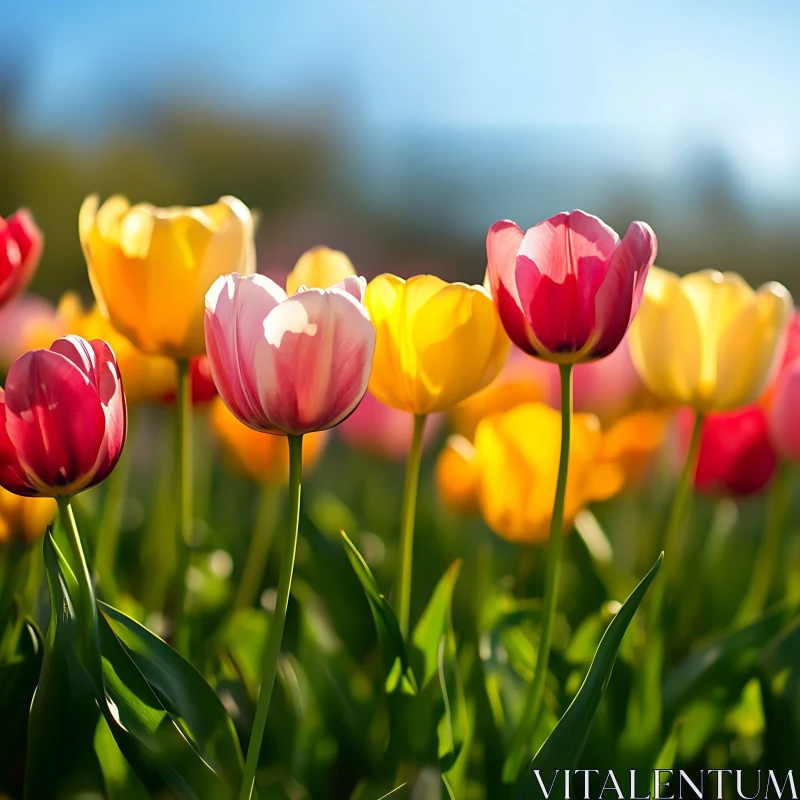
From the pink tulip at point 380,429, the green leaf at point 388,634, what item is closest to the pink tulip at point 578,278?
the green leaf at point 388,634

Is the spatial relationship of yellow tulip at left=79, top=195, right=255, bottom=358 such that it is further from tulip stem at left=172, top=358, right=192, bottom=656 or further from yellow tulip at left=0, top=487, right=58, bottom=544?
yellow tulip at left=0, top=487, right=58, bottom=544

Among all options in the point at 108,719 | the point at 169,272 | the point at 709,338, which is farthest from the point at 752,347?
the point at 108,719

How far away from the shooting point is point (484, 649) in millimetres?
860

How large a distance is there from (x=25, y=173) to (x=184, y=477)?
13.1m

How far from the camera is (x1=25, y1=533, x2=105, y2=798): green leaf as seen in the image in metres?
0.65

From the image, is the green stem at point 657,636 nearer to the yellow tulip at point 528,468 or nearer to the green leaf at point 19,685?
the yellow tulip at point 528,468

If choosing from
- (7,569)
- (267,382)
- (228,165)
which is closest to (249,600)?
(7,569)

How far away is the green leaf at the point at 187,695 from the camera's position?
0.68 m

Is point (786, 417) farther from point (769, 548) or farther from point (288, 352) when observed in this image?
point (288, 352)

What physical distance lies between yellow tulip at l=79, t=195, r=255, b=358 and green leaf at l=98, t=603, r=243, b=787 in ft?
0.79

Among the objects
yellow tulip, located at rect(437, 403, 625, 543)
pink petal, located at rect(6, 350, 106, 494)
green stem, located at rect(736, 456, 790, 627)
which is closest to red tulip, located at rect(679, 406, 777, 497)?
green stem, located at rect(736, 456, 790, 627)

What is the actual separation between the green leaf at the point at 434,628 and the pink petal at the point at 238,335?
281 millimetres

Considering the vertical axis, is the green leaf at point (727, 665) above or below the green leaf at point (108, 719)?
below

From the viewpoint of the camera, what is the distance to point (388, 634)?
729 millimetres
